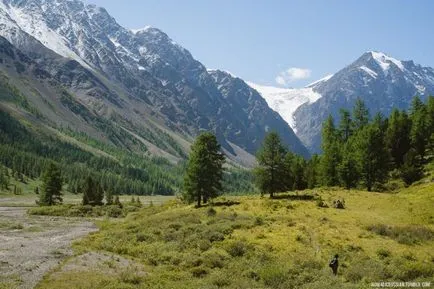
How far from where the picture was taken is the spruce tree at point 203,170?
86750mm

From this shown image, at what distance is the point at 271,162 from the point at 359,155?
18.3 metres

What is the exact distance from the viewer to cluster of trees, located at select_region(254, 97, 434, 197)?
298 ft

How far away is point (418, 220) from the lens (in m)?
63.1

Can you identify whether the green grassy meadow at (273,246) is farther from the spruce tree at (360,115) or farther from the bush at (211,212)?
the spruce tree at (360,115)

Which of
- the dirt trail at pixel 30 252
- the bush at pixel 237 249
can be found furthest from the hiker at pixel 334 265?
the dirt trail at pixel 30 252

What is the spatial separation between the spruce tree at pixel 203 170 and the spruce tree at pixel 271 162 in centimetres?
735

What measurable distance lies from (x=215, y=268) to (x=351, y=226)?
22.2m

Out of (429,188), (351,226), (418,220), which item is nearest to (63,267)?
(351,226)

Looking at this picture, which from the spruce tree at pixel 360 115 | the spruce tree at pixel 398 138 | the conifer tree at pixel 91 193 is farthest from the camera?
the conifer tree at pixel 91 193

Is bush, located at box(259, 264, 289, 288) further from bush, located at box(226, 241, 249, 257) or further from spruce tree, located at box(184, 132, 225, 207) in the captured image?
spruce tree, located at box(184, 132, 225, 207)

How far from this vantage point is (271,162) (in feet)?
296

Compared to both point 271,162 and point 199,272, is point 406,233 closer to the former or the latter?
point 199,272

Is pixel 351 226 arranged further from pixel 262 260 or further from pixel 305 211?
pixel 262 260

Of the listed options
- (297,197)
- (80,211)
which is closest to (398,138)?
(297,197)
